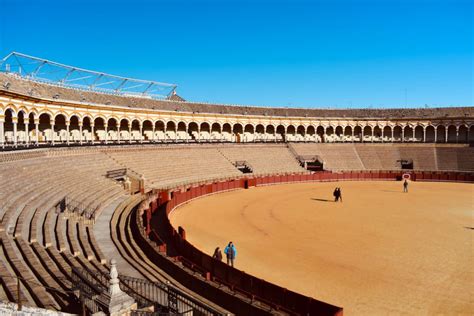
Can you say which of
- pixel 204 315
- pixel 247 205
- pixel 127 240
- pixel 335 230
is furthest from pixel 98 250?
pixel 247 205

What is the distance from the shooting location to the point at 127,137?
5100cm

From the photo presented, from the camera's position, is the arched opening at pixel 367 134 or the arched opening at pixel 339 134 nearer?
the arched opening at pixel 367 134

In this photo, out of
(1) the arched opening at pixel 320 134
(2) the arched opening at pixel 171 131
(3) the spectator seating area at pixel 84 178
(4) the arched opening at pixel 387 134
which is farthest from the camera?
(1) the arched opening at pixel 320 134

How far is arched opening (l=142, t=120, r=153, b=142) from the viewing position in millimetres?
53344

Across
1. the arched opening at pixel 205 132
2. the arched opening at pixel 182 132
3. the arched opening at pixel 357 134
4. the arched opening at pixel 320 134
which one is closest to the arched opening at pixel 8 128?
the arched opening at pixel 182 132

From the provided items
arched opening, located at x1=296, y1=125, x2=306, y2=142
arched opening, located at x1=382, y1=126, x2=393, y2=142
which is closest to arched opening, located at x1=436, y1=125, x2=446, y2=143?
arched opening, located at x1=382, y1=126, x2=393, y2=142

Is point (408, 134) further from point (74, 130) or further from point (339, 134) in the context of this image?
point (74, 130)

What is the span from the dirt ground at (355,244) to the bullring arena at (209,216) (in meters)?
0.09

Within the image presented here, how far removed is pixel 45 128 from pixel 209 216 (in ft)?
82.4

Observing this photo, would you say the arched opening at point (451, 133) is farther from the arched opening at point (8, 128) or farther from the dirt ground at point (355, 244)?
the arched opening at point (8, 128)

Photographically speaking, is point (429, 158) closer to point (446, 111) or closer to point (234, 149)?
point (446, 111)

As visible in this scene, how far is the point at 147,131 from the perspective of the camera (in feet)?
176

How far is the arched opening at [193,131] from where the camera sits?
58.7 meters

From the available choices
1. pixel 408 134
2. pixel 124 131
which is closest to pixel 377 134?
pixel 408 134
